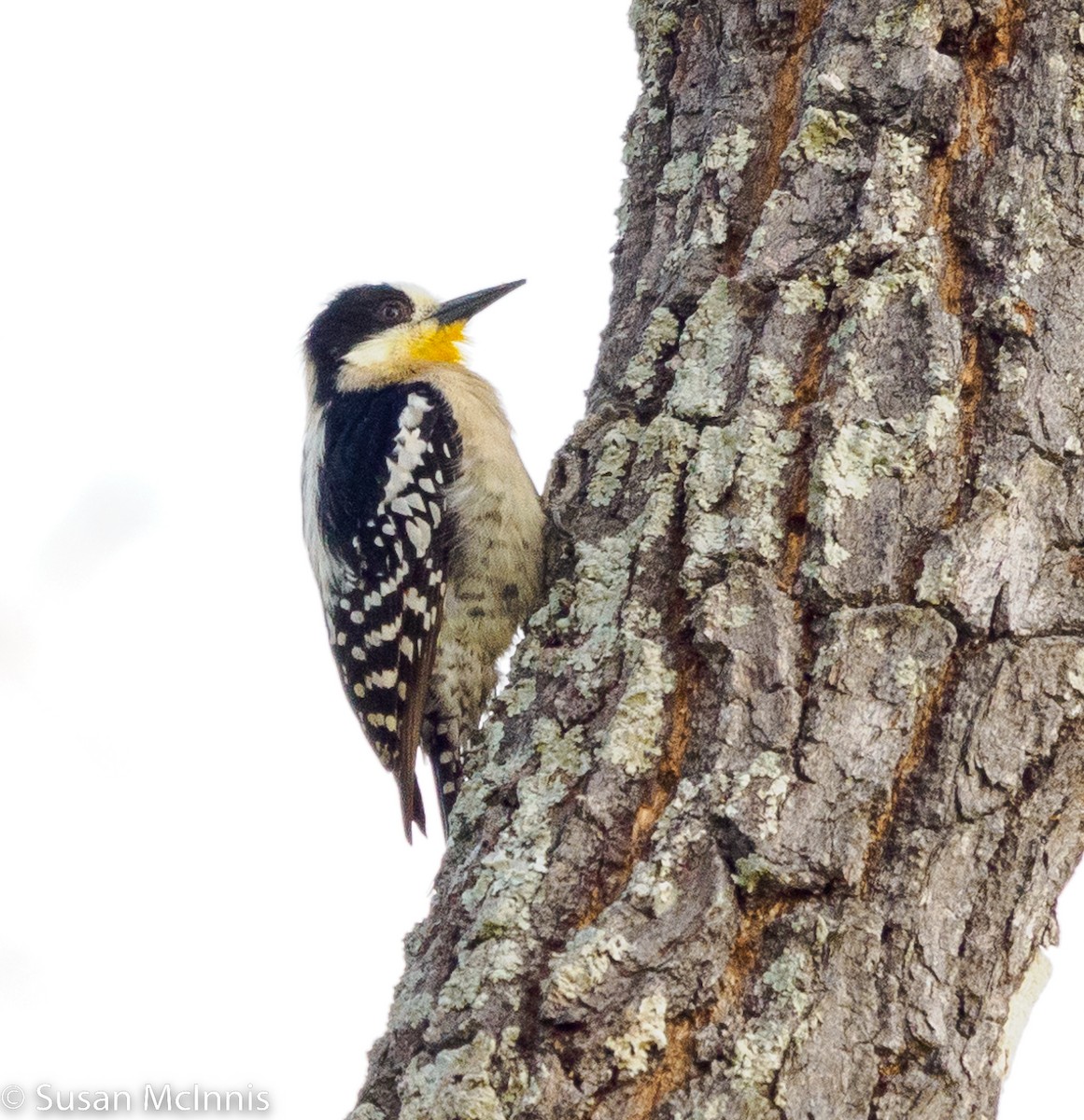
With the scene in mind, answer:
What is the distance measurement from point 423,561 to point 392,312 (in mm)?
1377

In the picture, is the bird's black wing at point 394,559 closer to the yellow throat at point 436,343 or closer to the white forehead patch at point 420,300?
the yellow throat at point 436,343

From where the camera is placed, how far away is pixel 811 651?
2510 millimetres

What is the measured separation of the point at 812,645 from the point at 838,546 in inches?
7.6

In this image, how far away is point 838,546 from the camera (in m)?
2.58

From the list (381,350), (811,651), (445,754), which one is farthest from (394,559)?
(811,651)

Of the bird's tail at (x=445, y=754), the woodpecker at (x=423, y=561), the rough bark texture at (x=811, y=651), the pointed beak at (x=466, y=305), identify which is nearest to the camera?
the rough bark texture at (x=811, y=651)

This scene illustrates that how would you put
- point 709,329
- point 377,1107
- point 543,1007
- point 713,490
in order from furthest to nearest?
point 709,329, point 713,490, point 377,1107, point 543,1007

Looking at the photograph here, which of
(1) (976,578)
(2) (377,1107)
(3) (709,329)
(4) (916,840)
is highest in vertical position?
(3) (709,329)

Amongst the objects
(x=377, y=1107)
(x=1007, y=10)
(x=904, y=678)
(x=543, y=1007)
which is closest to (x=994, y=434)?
(x=904, y=678)

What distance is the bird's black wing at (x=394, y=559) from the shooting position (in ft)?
14.1

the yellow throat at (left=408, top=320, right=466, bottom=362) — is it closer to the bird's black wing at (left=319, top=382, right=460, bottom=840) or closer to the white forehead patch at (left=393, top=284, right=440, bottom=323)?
the white forehead patch at (left=393, top=284, right=440, bottom=323)

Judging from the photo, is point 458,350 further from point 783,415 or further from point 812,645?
point 812,645

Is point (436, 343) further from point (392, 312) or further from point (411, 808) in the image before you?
point (411, 808)

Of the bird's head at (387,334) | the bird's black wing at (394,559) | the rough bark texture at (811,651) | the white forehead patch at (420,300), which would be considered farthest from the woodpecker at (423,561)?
the rough bark texture at (811,651)
